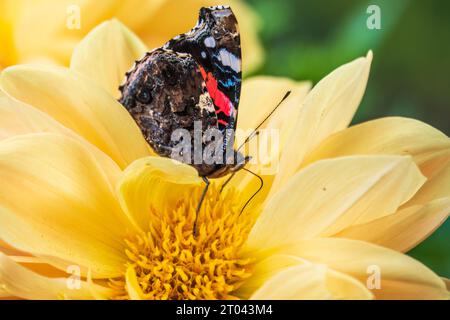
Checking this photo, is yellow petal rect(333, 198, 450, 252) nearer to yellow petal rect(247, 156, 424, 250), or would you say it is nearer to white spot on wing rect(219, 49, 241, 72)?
yellow petal rect(247, 156, 424, 250)

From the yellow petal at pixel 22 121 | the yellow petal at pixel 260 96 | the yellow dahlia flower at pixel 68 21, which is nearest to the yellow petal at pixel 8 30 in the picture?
the yellow dahlia flower at pixel 68 21

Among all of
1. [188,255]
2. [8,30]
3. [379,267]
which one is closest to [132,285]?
[188,255]

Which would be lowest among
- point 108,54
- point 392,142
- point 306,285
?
point 306,285

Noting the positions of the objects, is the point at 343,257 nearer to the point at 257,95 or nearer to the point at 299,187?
the point at 299,187

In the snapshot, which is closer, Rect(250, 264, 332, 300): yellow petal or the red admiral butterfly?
Rect(250, 264, 332, 300): yellow petal

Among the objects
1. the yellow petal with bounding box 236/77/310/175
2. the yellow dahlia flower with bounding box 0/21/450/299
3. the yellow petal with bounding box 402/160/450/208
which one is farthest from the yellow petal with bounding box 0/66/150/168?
the yellow petal with bounding box 402/160/450/208

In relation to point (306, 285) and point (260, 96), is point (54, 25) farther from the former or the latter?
point (306, 285)
